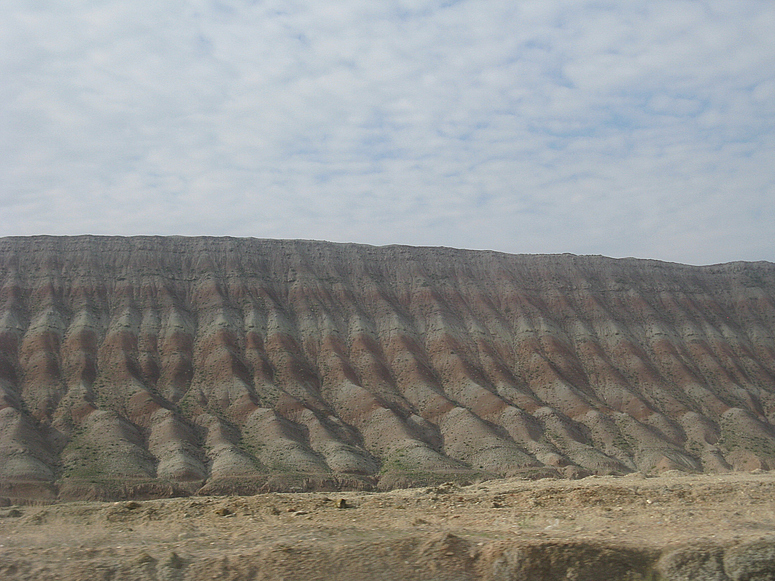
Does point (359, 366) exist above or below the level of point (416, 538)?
above

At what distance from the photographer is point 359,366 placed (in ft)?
235

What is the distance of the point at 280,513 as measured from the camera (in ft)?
66.5

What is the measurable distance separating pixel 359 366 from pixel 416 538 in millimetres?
55775

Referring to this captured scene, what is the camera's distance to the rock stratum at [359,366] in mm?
52312

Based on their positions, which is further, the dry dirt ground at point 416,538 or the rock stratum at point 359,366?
the rock stratum at point 359,366

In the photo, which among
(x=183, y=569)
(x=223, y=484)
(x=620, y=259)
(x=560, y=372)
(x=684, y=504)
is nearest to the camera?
(x=183, y=569)

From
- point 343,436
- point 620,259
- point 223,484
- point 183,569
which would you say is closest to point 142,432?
point 223,484

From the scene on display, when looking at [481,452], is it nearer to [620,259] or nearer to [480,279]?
[480,279]

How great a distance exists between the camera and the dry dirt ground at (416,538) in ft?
47.5

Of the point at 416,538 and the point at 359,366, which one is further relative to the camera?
the point at 359,366

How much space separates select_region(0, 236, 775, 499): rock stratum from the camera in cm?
5231

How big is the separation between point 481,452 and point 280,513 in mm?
38321

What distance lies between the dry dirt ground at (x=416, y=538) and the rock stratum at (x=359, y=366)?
2808 cm

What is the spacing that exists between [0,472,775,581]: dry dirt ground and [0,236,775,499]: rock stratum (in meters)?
28.1
